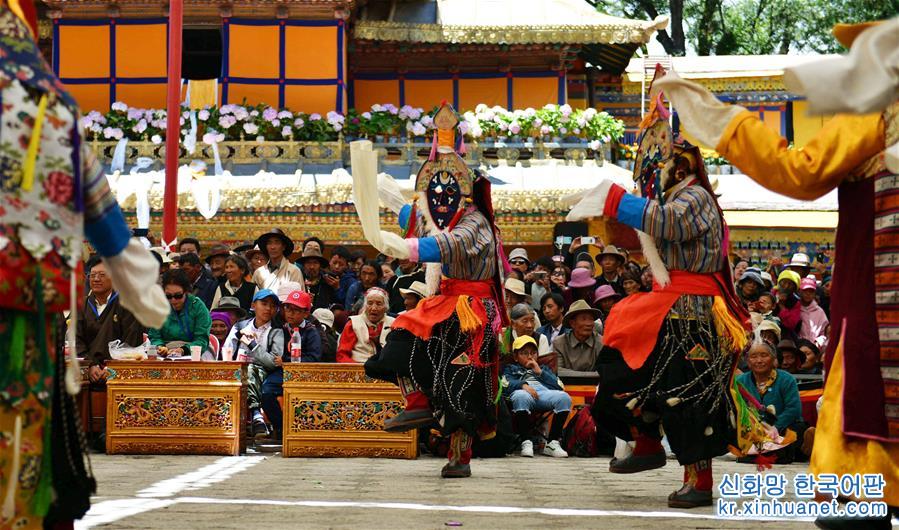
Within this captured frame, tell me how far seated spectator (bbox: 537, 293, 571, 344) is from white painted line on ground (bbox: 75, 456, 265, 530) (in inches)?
127

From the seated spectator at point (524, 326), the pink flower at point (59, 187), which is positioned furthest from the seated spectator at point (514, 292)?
the pink flower at point (59, 187)

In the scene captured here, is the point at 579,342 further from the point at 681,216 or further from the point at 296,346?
the point at 681,216

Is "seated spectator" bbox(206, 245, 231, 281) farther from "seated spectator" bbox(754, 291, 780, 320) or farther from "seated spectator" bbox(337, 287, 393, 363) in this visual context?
"seated spectator" bbox(754, 291, 780, 320)

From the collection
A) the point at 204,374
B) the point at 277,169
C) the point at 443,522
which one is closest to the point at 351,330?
the point at 204,374

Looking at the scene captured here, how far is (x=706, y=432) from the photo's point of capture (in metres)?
7.48

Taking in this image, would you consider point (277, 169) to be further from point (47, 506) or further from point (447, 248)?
point (47, 506)

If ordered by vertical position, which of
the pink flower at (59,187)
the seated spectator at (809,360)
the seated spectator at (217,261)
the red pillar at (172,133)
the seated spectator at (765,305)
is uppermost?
the red pillar at (172,133)

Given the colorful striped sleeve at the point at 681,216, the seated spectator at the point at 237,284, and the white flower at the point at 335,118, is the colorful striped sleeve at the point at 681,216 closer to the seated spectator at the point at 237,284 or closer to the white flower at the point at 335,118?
the seated spectator at the point at 237,284

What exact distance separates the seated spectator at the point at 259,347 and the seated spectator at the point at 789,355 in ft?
14.2

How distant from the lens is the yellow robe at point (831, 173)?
536 centimetres

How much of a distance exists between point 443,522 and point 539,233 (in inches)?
625

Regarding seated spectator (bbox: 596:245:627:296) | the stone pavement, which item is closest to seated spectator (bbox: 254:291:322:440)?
the stone pavement

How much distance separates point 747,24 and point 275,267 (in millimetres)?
27322

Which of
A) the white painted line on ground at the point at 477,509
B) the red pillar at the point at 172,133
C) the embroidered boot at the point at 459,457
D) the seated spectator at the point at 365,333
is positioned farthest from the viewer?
the red pillar at the point at 172,133
